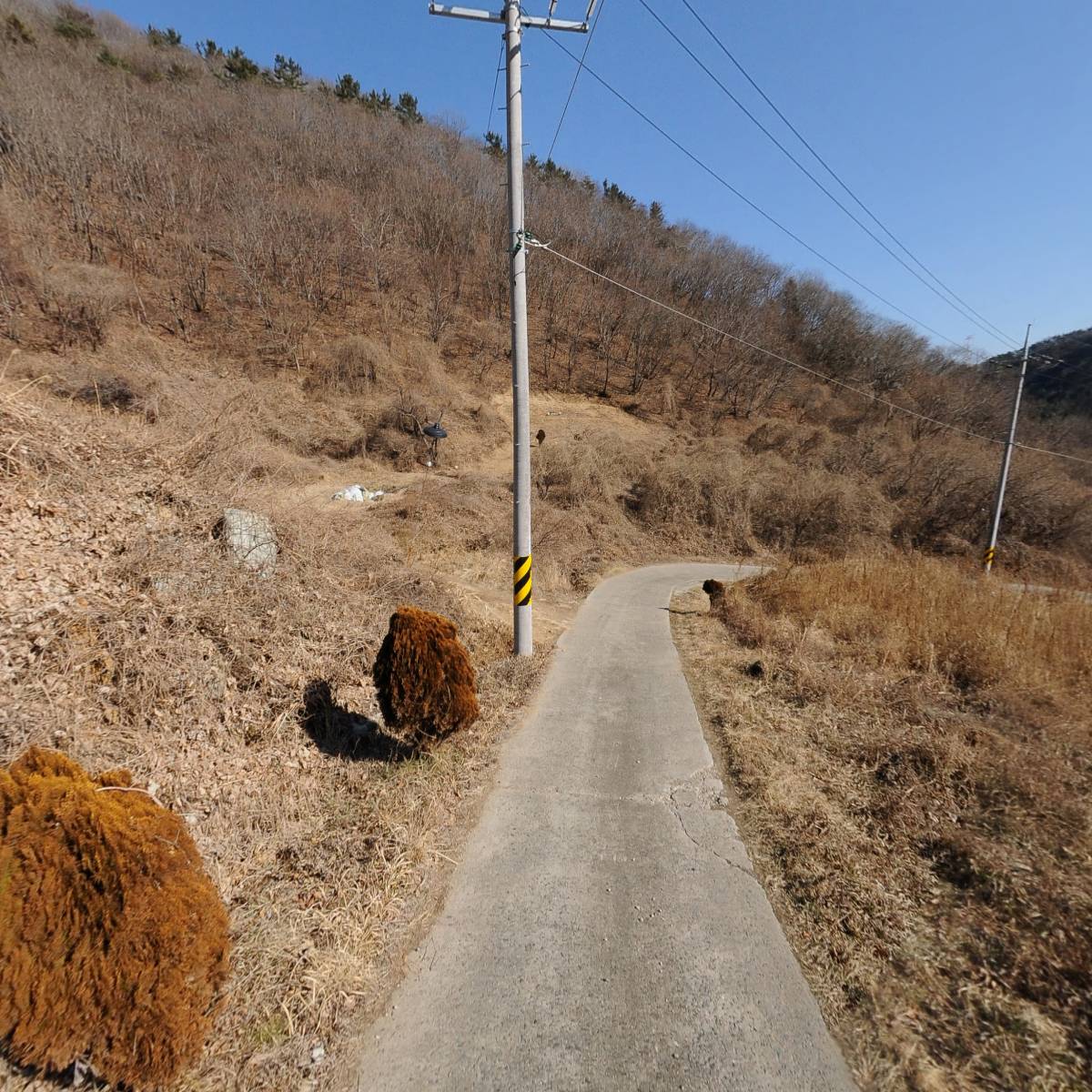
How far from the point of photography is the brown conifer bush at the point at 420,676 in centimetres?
441

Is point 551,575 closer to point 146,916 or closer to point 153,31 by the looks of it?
point 146,916

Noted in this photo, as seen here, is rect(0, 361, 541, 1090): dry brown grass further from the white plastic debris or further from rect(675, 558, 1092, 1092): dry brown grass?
the white plastic debris

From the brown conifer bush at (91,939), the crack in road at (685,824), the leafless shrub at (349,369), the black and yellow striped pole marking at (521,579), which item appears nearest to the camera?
the brown conifer bush at (91,939)

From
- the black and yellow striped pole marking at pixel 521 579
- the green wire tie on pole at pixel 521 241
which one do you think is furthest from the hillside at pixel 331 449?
the green wire tie on pole at pixel 521 241

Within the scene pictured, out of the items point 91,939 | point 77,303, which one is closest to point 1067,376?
point 91,939

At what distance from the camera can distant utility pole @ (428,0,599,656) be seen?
636 cm

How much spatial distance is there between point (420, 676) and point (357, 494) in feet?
47.3

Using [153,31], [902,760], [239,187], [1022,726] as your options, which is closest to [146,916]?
[902,760]

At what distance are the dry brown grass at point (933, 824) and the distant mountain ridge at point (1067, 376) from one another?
39216mm

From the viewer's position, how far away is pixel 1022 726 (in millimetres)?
5480

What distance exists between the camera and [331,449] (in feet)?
75.9

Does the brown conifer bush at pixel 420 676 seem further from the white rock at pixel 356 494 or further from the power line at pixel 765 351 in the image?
the white rock at pixel 356 494

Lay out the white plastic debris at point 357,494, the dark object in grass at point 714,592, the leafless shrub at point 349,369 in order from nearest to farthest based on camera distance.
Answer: the dark object in grass at point 714,592
the white plastic debris at point 357,494
the leafless shrub at point 349,369

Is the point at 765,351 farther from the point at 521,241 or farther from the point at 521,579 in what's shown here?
the point at 521,579
